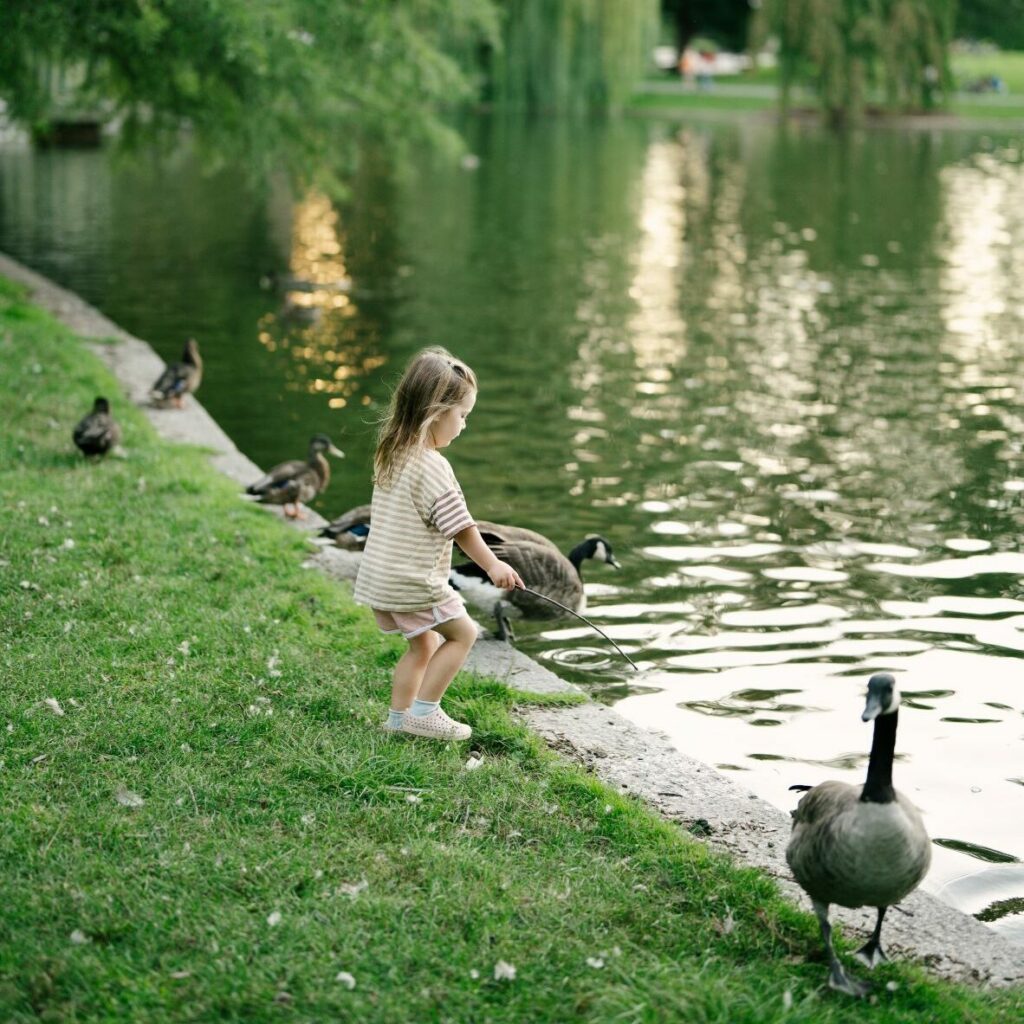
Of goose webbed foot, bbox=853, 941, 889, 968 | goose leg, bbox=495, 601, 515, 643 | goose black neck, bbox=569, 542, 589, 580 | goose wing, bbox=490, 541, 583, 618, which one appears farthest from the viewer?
goose black neck, bbox=569, 542, 589, 580

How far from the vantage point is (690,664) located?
8977 mm

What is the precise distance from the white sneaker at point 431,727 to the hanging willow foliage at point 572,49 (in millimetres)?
44190

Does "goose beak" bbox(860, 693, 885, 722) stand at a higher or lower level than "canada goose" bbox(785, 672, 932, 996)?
higher

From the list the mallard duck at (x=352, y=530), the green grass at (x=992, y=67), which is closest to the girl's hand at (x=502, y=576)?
the mallard duck at (x=352, y=530)

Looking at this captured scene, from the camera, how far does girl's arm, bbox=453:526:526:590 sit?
20.9 ft

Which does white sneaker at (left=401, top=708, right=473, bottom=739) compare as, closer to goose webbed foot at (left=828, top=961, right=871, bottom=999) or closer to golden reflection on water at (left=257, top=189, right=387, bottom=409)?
goose webbed foot at (left=828, top=961, right=871, bottom=999)

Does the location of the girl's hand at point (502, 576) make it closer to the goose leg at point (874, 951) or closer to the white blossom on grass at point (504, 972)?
the white blossom on grass at point (504, 972)

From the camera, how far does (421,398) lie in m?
6.40

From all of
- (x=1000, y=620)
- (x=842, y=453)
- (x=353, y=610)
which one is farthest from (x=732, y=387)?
(x=353, y=610)

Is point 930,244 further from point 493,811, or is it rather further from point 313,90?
point 493,811

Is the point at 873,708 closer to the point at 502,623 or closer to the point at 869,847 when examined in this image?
the point at 869,847

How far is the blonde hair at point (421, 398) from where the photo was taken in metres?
6.38

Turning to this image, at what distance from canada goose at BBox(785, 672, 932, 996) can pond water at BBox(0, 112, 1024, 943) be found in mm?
1415

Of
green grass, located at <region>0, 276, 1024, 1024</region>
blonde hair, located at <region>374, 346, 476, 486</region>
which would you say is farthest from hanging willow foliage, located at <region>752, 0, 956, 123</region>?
blonde hair, located at <region>374, 346, 476, 486</region>
